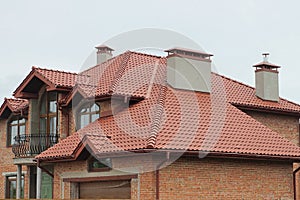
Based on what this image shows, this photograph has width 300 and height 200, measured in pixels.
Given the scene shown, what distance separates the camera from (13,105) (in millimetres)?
29906

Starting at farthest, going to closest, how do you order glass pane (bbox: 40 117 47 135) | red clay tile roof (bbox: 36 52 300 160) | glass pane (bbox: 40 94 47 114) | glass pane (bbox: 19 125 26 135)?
glass pane (bbox: 19 125 26 135) → glass pane (bbox: 40 94 47 114) → glass pane (bbox: 40 117 47 135) → red clay tile roof (bbox: 36 52 300 160)

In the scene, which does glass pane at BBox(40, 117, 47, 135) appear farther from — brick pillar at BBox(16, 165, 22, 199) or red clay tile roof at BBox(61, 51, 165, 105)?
red clay tile roof at BBox(61, 51, 165, 105)

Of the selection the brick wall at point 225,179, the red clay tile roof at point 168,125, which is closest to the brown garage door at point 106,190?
the red clay tile roof at point 168,125

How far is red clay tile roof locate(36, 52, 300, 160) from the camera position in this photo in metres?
20.2

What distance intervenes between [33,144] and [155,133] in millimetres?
8211

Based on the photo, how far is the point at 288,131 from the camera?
27344mm

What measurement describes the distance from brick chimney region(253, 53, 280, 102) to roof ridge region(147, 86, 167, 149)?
Answer: 623 centimetres

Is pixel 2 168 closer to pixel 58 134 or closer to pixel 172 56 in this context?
pixel 58 134

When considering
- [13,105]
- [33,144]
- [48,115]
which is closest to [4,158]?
[13,105]

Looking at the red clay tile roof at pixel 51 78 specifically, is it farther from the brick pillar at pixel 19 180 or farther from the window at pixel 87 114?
the brick pillar at pixel 19 180

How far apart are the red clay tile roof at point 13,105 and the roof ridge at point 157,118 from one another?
879cm

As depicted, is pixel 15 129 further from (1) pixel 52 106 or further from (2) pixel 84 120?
(2) pixel 84 120

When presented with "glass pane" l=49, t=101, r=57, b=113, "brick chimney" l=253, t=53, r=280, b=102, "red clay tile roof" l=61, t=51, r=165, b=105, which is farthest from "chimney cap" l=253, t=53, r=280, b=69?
"glass pane" l=49, t=101, r=57, b=113

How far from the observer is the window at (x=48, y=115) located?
86.0 ft
